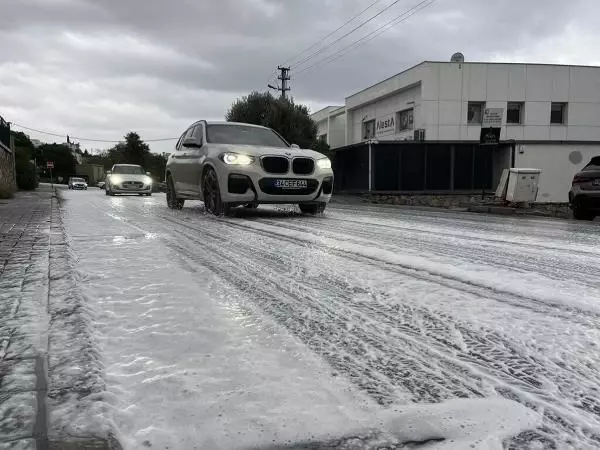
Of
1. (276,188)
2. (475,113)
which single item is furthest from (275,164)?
(475,113)

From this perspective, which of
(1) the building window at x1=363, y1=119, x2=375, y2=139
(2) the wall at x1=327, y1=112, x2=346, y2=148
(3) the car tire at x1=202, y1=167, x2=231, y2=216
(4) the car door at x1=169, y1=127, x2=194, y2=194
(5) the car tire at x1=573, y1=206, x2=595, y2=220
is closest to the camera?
(3) the car tire at x1=202, y1=167, x2=231, y2=216

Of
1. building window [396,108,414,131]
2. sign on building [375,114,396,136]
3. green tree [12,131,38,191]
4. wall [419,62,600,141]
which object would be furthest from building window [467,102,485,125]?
green tree [12,131,38,191]

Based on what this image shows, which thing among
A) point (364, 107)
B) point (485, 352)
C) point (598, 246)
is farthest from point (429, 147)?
point (485, 352)

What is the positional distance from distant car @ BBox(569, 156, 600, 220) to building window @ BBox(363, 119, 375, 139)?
24758mm

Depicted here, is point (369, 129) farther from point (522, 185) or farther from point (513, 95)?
point (522, 185)

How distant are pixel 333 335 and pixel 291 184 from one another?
231 inches

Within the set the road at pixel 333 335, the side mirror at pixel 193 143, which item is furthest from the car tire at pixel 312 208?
the road at pixel 333 335

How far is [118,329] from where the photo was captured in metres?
2.38

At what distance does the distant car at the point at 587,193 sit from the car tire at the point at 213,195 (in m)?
7.26

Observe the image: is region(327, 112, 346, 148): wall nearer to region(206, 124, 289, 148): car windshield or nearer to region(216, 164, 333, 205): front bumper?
region(206, 124, 289, 148): car windshield

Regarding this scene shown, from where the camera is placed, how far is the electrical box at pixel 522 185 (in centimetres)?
1475

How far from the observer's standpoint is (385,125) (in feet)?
108

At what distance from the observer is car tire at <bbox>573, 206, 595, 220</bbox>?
1052 centimetres

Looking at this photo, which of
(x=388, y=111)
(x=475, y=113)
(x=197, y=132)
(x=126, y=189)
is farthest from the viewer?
(x=388, y=111)
